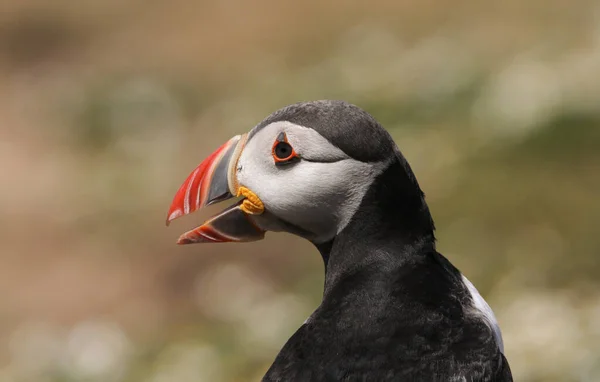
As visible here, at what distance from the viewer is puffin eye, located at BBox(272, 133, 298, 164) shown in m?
3.22

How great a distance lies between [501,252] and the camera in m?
7.04

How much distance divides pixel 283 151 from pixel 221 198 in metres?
0.31

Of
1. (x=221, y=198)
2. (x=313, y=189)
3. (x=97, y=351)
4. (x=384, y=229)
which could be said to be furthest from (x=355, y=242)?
(x=97, y=351)

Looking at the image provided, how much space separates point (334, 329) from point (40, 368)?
193 inches

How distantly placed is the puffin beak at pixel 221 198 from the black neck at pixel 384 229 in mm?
312

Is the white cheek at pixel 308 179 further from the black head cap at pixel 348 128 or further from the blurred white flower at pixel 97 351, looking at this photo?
the blurred white flower at pixel 97 351

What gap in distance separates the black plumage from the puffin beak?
147 mm

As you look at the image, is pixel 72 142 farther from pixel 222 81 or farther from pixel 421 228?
pixel 421 228

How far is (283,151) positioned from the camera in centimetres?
324

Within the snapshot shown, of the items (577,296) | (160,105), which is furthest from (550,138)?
(160,105)

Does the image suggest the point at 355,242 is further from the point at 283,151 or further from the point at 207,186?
the point at 207,186

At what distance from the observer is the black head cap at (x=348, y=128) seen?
3.16 metres

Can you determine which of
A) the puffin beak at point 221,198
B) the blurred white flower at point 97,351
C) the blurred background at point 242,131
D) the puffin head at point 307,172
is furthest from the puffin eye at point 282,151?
the blurred white flower at point 97,351

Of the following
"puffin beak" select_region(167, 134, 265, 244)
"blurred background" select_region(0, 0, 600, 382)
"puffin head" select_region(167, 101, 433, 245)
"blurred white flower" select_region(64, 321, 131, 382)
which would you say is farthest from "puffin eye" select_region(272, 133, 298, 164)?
"blurred white flower" select_region(64, 321, 131, 382)
